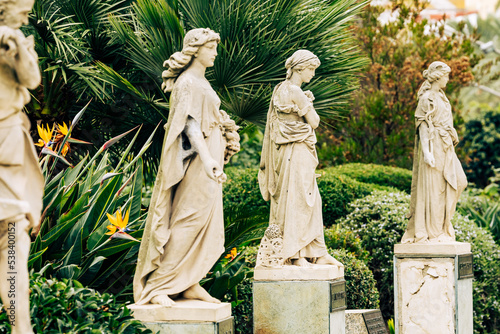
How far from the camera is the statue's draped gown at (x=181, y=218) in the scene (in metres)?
5.48

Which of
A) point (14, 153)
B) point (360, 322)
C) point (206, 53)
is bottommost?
point (360, 322)

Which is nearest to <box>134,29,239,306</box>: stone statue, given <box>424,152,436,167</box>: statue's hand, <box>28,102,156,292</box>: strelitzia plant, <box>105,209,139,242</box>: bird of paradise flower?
<box>105,209,139,242</box>: bird of paradise flower

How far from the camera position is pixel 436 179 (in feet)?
29.2

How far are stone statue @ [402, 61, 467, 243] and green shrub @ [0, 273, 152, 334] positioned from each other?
4.59 metres

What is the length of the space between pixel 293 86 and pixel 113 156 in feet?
11.6

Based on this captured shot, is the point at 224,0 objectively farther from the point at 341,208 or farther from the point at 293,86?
A: the point at 341,208

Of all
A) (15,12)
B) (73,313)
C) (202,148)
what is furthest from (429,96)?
(15,12)

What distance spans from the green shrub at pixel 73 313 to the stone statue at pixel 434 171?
459 centimetres

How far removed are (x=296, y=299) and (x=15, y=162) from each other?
3.80m

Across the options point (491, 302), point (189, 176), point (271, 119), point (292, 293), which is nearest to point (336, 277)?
point (292, 293)

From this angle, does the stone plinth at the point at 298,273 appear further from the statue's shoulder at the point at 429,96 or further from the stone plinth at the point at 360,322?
the statue's shoulder at the point at 429,96

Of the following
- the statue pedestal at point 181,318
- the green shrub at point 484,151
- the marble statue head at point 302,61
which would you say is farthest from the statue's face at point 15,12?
the green shrub at point 484,151

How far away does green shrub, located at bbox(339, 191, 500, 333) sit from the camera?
10.8m

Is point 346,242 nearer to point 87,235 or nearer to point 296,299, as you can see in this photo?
point 296,299
